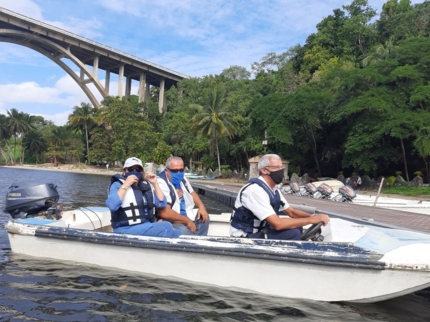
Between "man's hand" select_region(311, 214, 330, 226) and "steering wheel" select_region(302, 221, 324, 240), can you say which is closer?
"man's hand" select_region(311, 214, 330, 226)

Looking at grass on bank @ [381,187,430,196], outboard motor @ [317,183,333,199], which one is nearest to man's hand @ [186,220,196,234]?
outboard motor @ [317,183,333,199]

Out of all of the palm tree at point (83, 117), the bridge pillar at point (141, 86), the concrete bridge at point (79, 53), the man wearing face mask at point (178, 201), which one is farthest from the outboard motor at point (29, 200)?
the bridge pillar at point (141, 86)

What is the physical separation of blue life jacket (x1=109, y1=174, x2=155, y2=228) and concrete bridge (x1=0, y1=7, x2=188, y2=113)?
52.0m

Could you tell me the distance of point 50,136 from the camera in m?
72.1

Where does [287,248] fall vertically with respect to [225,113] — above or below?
below

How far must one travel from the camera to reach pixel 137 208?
15.3 feet

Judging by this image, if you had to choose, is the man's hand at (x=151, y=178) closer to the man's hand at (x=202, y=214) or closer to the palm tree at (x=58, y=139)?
the man's hand at (x=202, y=214)

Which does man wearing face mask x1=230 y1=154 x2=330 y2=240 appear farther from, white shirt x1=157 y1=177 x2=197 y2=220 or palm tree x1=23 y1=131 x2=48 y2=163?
palm tree x1=23 y1=131 x2=48 y2=163

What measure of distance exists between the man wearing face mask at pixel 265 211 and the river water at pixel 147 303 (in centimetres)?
52

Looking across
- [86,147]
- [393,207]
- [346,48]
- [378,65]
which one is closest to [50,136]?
[86,147]

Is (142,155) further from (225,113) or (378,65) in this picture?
(378,65)

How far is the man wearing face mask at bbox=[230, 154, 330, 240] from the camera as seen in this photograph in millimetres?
4012

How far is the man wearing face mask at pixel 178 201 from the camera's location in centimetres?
504

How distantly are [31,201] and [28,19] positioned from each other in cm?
5073
